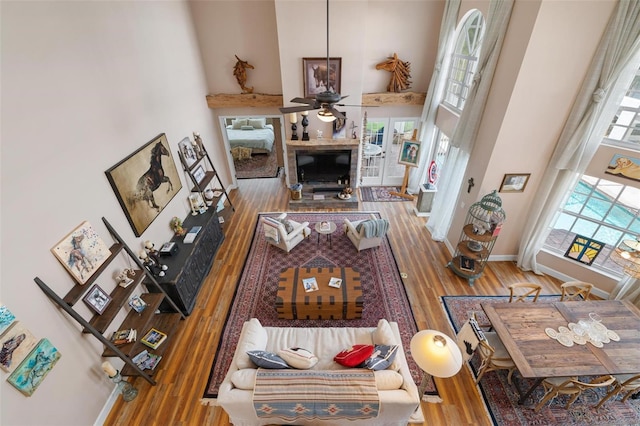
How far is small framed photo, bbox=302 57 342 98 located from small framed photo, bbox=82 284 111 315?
5101mm

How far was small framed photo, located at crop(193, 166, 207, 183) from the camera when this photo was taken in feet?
20.0

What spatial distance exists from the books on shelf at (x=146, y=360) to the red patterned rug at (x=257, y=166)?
6.18 meters

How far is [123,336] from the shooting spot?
350 cm

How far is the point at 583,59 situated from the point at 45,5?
6.56m

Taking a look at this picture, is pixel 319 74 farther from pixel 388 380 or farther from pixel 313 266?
pixel 388 380

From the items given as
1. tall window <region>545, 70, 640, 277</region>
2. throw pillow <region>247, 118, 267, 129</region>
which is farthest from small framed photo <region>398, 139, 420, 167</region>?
throw pillow <region>247, 118, 267, 129</region>

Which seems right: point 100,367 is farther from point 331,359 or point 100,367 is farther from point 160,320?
point 331,359

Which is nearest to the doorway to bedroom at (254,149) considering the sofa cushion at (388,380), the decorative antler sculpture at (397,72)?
the decorative antler sculpture at (397,72)

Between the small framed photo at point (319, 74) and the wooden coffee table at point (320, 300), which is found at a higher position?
the small framed photo at point (319, 74)

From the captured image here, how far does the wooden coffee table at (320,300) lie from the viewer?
14.1 feet

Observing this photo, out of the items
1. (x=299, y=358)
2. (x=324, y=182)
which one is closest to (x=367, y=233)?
(x=324, y=182)

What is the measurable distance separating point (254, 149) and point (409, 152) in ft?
18.7

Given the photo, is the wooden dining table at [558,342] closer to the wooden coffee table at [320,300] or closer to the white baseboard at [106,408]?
the wooden coffee table at [320,300]

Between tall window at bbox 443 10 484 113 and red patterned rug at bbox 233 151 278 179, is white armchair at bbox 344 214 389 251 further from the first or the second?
red patterned rug at bbox 233 151 278 179
